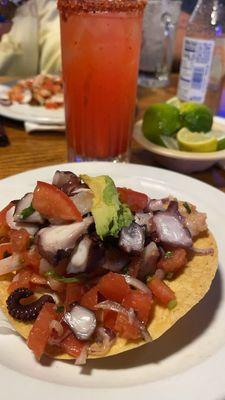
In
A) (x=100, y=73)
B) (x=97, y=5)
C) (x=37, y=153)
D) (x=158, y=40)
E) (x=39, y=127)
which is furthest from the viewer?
(x=158, y=40)

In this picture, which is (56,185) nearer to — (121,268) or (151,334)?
(121,268)

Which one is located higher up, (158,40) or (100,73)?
(100,73)

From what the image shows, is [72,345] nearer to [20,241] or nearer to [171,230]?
[20,241]

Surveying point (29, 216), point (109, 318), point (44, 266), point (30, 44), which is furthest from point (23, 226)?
point (30, 44)

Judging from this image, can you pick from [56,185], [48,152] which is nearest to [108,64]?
[48,152]

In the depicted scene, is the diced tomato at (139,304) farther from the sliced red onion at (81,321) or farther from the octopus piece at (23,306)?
the octopus piece at (23,306)

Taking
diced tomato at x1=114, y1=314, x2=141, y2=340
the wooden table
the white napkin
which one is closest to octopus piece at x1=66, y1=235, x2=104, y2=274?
diced tomato at x1=114, y1=314, x2=141, y2=340
